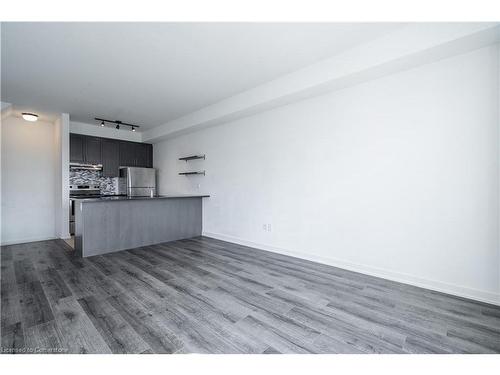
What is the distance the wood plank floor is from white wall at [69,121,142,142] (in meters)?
3.53

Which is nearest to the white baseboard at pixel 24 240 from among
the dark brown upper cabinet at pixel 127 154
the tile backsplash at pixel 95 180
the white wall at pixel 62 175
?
the white wall at pixel 62 175

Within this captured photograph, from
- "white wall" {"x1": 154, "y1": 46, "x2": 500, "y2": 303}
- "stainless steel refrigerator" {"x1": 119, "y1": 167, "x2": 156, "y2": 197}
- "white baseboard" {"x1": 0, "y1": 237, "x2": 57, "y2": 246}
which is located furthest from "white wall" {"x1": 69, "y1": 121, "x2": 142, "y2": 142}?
"white wall" {"x1": 154, "y1": 46, "x2": 500, "y2": 303}

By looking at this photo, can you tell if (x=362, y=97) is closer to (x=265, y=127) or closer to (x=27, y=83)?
(x=265, y=127)

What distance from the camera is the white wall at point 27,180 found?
4723 mm

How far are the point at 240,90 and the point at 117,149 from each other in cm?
414

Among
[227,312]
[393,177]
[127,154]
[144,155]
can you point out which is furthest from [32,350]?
[144,155]

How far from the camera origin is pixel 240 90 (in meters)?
3.85

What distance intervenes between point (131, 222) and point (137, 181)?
91.1 inches

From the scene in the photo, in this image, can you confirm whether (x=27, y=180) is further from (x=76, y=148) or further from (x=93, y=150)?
(x=93, y=150)

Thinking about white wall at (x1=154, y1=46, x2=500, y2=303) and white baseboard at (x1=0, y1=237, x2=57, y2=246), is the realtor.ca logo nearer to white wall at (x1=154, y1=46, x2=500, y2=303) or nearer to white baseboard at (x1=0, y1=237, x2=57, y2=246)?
white wall at (x1=154, y1=46, x2=500, y2=303)

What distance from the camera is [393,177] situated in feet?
9.14

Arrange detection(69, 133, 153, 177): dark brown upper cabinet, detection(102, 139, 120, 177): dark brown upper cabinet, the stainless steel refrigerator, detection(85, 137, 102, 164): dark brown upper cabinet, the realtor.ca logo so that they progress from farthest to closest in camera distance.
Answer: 1. the stainless steel refrigerator
2. detection(102, 139, 120, 177): dark brown upper cabinet
3. detection(85, 137, 102, 164): dark brown upper cabinet
4. detection(69, 133, 153, 177): dark brown upper cabinet
5. the realtor.ca logo

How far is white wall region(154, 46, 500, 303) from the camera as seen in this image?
2297 mm
